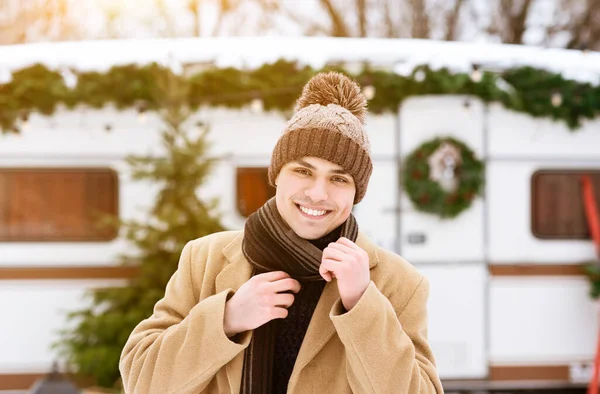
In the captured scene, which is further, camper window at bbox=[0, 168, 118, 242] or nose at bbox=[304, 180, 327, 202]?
camper window at bbox=[0, 168, 118, 242]

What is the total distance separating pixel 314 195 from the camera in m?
1.33

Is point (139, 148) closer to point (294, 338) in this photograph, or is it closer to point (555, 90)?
point (555, 90)

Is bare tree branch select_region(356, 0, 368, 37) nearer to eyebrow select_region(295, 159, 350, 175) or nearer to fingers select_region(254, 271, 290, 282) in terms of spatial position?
eyebrow select_region(295, 159, 350, 175)

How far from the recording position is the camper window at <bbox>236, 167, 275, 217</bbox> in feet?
17.8

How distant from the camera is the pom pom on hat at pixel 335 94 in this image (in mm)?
1496

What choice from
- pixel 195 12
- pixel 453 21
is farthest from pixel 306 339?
pixel 453 21

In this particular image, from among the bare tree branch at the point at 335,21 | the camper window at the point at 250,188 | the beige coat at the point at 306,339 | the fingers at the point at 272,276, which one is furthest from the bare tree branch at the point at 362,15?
the fingers at the point at 272,276

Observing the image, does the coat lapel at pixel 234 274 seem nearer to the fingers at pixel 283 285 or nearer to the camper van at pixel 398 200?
the fingers at pixel 283 285

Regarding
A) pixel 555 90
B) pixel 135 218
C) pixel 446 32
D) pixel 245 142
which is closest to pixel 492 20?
pixel 446 32

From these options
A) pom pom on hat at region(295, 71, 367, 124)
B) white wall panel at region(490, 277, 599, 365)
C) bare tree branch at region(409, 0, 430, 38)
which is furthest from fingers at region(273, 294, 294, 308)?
bare tree branch at region(409, 0, 430, 38)

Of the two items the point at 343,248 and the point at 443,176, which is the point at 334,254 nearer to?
the point at 343,248

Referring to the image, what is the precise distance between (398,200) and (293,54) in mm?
1556

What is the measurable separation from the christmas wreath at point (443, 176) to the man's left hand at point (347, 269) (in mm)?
4315

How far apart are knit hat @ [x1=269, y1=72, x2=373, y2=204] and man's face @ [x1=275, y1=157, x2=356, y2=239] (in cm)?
2
